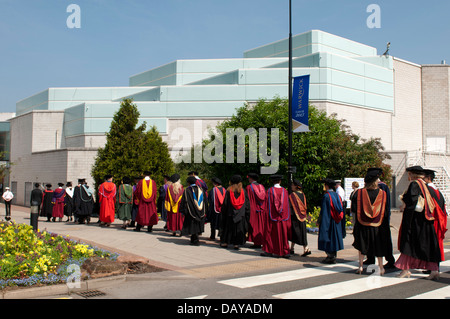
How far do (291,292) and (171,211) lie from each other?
267 inches

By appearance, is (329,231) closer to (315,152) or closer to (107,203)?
(107,203)

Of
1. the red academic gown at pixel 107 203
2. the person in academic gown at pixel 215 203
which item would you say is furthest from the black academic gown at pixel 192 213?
the red academic gown at pixel 107 203

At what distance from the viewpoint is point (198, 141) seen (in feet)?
97.6

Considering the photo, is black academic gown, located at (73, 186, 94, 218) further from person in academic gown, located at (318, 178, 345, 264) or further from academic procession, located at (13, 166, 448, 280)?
person in academic gown, located at (318, 178, 345, 264)

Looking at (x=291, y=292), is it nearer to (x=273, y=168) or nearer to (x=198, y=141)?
(x=273, y=168)

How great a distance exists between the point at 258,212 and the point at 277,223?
0.82 m

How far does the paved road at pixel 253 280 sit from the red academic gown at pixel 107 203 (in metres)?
4.75

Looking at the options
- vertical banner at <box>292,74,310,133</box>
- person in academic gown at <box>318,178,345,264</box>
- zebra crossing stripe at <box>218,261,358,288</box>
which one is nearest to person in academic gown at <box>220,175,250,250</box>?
person in academic gown at <box>318,178,345,264</box>

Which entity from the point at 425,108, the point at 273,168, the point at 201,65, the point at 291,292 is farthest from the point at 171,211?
the point at 425,108

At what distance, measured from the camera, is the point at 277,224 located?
945 centimetres

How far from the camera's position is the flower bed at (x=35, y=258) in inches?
249

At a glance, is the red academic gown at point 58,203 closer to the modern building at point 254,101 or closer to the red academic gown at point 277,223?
the modern building at point 254,101

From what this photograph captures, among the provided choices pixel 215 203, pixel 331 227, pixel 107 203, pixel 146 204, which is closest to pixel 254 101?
pixel 107 203

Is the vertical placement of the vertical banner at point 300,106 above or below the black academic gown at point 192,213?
above
